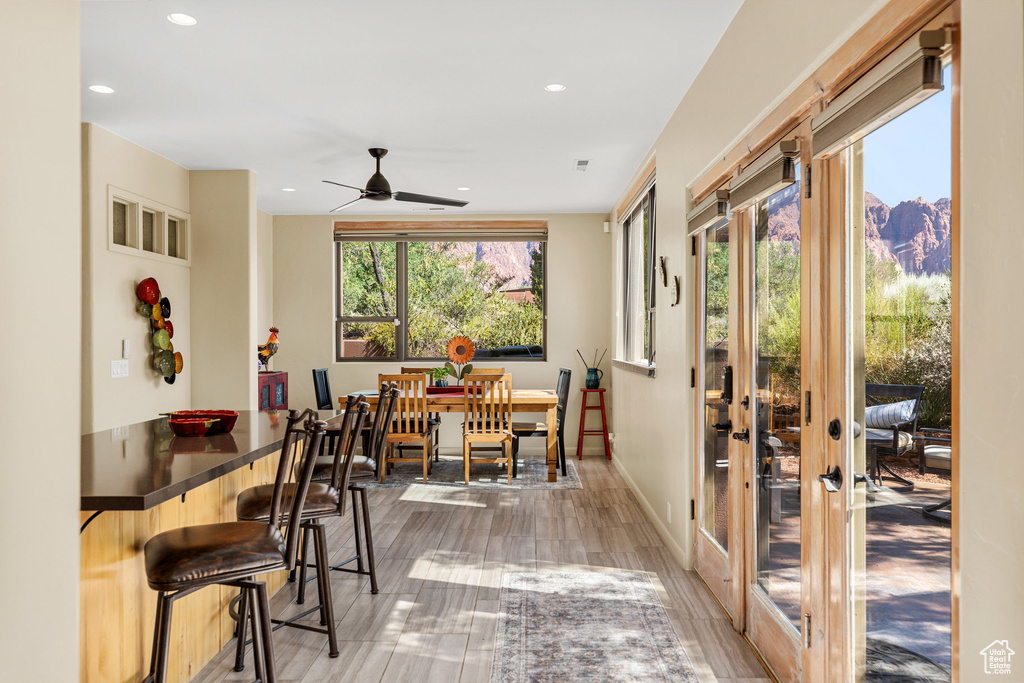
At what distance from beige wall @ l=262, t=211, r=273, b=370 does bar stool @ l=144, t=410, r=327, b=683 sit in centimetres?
532

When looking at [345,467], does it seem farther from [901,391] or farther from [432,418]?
[432,418]

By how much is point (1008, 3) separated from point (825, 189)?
88cm

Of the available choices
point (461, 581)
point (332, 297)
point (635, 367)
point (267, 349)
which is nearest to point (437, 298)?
point (332, 297)

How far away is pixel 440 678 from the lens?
2.46m

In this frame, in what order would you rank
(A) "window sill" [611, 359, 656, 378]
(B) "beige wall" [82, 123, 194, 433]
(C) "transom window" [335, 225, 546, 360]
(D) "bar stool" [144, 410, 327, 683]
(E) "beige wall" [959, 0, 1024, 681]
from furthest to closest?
(C) "transom window" [335, 225, 546, 360]
(A) "window sill" [611, 359, 656, 378]
(B) "beige wall" [82, 123, 194, 433]
(D) "bar stool" [144, 410, 327, 683]
(E) "beige wall" [959, 0, 1024, 681]

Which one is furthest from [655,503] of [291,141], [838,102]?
[291,141]

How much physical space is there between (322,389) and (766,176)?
5.37 m

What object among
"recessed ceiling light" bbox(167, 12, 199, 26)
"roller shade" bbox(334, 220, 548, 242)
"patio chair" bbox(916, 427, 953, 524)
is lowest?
"patio chair" bbox(916, 427, 953, 524)

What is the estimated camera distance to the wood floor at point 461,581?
8.38 ft

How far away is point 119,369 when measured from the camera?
4.60m

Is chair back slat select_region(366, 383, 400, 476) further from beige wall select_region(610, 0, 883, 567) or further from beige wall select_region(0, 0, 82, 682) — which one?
beige wall select_region(0, 0, 82, 682)

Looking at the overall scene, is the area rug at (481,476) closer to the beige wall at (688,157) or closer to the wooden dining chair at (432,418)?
the wooden dining chair at (432,418)

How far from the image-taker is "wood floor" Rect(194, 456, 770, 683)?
2.55m

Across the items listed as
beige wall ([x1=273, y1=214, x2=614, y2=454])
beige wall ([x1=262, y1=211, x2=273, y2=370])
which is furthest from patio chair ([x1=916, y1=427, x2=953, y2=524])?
beige wall ([x1=262, y1=211, x2=273, y2=370])
